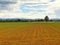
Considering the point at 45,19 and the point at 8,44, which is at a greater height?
the point at 8,44

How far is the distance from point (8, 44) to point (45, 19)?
120m

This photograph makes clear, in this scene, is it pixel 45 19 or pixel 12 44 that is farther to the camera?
pixel 45 19

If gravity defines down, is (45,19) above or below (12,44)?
below

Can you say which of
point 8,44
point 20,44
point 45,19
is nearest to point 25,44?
point 20,44

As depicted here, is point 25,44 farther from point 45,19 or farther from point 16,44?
point 45,19

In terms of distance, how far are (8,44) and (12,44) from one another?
293 mm

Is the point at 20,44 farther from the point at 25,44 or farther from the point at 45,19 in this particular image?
the point at 45,19

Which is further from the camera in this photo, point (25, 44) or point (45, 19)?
point (45, 19)

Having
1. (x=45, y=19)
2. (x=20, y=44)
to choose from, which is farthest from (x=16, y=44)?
(x=45, y=19)

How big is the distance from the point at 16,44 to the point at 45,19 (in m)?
120

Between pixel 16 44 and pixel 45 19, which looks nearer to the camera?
pixel 16 44

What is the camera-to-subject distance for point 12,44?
1332 cm

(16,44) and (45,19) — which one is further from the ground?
(16,44)

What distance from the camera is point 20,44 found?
1331 cm
